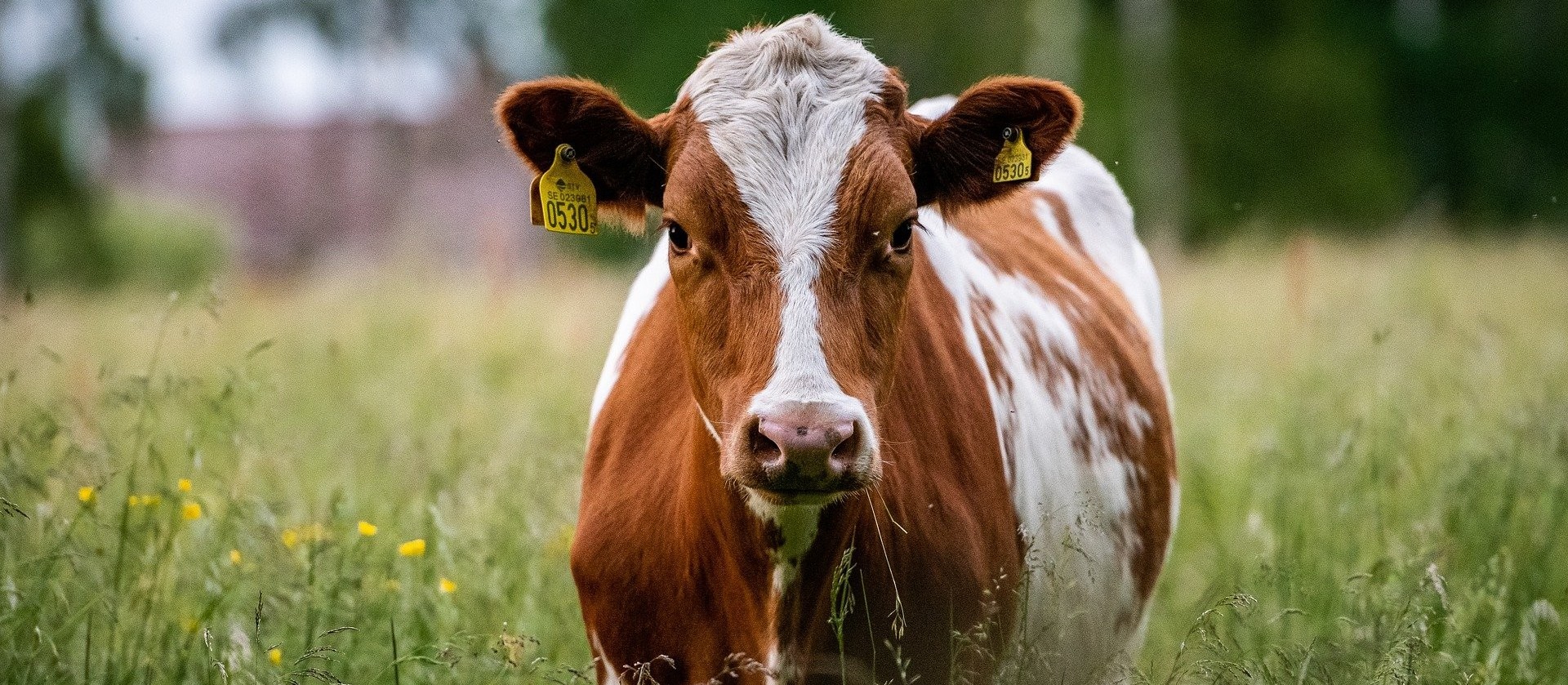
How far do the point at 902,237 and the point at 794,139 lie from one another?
0.30 metres

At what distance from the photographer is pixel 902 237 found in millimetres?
2686

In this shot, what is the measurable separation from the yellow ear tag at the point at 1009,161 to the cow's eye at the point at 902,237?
382 millimetres

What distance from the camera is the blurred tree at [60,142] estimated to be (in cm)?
1983

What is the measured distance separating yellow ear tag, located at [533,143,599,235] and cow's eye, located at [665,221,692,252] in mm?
350

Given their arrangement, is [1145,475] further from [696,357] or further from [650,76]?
[650,76]

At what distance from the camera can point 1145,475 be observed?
402 centimetres

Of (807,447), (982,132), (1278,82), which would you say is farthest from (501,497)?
(1278,82)

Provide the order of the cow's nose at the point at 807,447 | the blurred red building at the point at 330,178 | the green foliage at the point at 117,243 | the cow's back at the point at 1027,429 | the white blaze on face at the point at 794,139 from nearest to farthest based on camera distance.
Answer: the cow's nose at the point at 807,447 → the white blaze on face at the point at 794,139 → the cow's back at the point at 1027,429 → the green foliage at the point at 117,243 → the blurred red building at the point at 330,178

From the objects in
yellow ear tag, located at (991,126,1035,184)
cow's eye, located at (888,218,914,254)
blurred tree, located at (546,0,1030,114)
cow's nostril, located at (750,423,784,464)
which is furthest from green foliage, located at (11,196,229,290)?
cow's nostril, located at (750,423,784,464)

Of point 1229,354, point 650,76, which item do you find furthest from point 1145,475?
point 650,76

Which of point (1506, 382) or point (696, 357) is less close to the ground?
point (696, 357)

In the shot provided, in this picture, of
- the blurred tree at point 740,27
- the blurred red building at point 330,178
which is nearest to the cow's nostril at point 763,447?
the blurred tree at point 740,27

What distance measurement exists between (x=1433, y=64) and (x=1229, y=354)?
21181mm

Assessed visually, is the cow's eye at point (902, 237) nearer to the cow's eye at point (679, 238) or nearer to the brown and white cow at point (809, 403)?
the brown and white cow at point (809, 403)
